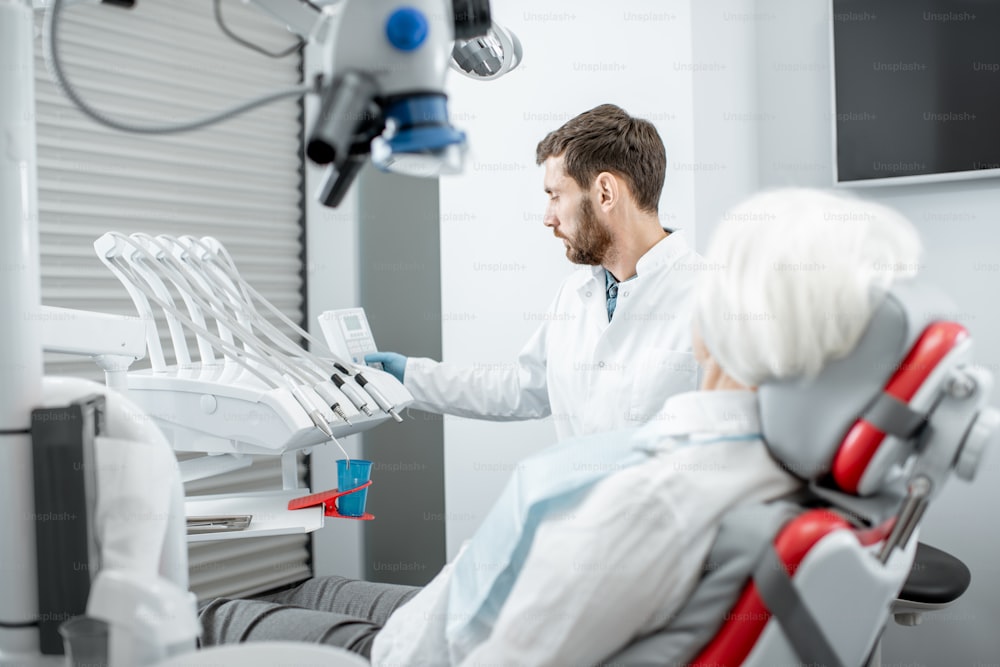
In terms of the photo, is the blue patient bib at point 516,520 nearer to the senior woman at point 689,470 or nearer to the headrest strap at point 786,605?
the senior woman at point 689,470

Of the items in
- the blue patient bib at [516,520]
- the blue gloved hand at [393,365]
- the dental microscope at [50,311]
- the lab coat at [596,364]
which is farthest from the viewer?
the blue gloved hand at [393,365]

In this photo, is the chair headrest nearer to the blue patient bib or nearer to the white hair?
the white hair

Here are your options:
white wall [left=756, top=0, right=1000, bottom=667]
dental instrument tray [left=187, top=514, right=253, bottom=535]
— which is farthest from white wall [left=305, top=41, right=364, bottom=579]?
white wall [left=756, top=0, right=1000, bottom=667]

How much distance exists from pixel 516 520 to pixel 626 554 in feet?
0.62

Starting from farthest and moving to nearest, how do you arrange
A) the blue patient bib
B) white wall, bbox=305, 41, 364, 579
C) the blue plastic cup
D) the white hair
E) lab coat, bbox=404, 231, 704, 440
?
white wall, bbox=305, 41, 364, 579 < lab coat, bbox=404, 231, 704, 440 < the blue plastic cup < the blue patient bib < the white hair

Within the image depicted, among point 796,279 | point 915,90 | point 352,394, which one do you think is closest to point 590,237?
point 352,394

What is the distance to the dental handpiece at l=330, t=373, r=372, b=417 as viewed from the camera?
1629 millimetres

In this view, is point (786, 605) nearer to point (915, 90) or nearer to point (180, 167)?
point (915, 90)

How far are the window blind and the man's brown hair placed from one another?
1.40 metres

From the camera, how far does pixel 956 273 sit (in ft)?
7.30

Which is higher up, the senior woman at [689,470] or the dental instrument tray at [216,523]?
the senior woman at [689,470]

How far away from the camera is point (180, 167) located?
2727mm

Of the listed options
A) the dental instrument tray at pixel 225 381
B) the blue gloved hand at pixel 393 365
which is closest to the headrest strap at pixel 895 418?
the dental instrument tray at pixel 225 381

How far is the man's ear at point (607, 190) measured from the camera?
1.96 m
